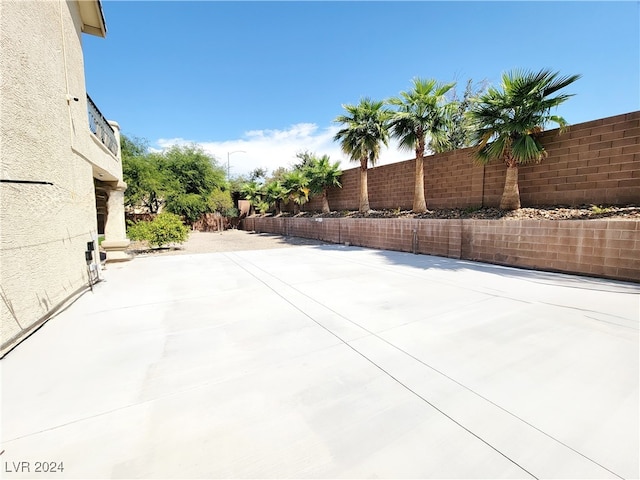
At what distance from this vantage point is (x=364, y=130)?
1206cm

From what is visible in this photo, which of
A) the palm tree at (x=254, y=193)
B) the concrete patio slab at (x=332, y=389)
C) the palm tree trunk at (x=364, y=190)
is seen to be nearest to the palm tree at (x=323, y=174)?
the palm tree trunk at (x=364, y=190)

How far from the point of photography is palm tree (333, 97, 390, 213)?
1184 cm

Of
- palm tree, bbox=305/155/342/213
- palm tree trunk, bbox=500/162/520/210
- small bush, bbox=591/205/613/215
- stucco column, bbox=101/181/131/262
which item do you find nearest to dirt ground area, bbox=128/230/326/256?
stucco column, bbox=101/181/131/262

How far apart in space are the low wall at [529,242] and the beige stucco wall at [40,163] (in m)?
9.47

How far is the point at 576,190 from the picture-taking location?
701cm

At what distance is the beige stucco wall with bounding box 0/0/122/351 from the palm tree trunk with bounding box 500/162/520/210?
10175 mm

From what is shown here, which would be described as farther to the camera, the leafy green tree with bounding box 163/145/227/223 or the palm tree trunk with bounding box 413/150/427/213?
the leafy green tree with bounding box 163/145/227/223

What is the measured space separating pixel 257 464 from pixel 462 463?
122cm

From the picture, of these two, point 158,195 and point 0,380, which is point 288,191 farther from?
point 0,380

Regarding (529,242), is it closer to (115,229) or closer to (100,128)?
(100,128)

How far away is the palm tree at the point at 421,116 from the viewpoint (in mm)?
9359

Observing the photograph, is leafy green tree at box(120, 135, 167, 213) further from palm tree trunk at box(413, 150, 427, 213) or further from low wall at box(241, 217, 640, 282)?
palm tree trunk at box(413, 150, 427, 213)

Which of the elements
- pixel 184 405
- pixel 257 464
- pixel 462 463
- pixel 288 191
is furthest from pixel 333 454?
pixel 288 191

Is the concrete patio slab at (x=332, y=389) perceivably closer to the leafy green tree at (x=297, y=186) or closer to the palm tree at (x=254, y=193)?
the leafy green tree at (x=297, y=186)
